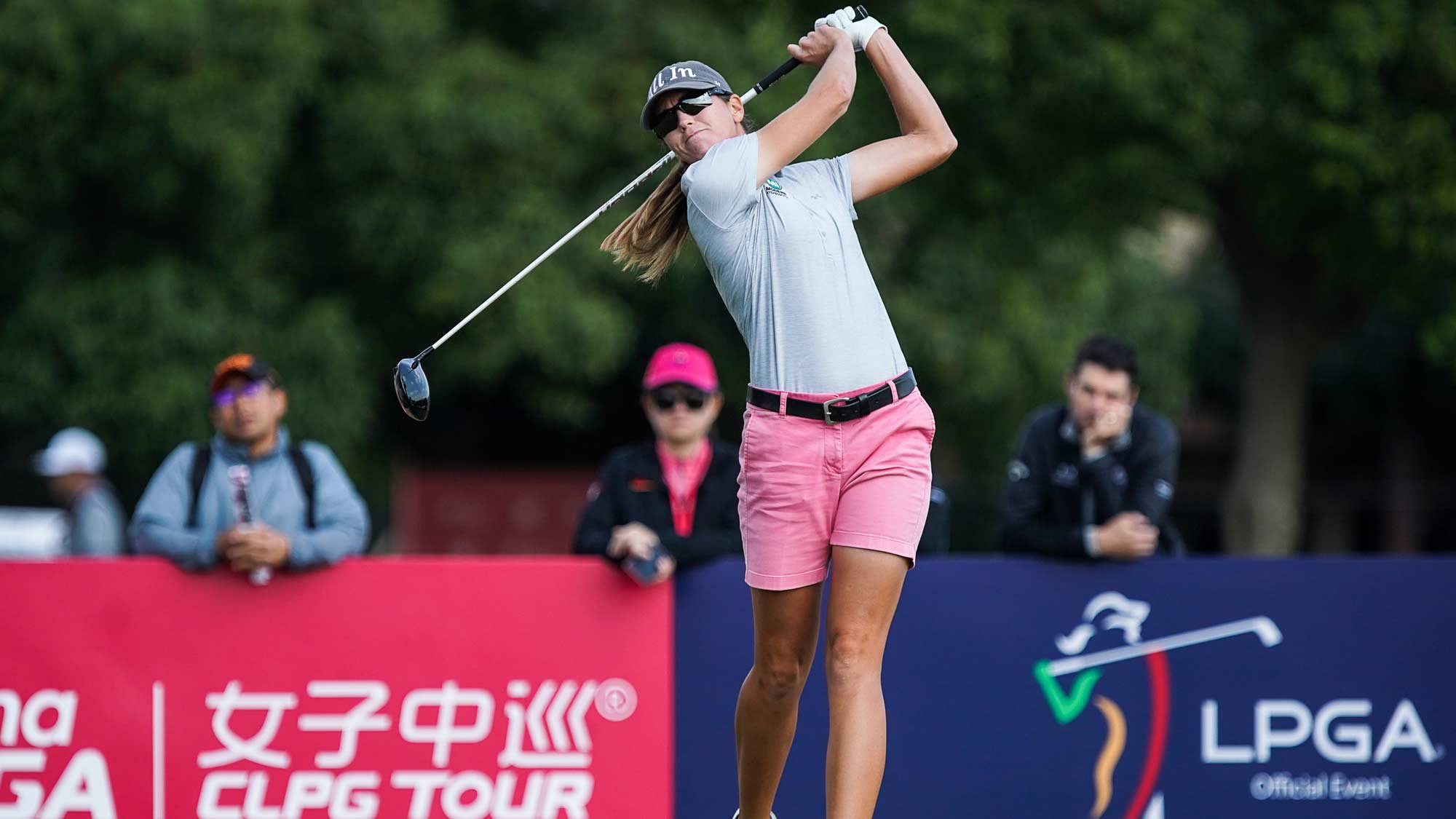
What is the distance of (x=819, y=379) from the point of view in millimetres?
4414

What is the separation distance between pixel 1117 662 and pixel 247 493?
3253 mm

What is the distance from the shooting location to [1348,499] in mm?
23547

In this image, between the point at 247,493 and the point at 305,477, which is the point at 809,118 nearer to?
the point at 305,477

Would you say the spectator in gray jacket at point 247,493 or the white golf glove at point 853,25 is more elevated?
the white golf glove at point 853,25

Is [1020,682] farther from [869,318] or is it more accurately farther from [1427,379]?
[1427,379]

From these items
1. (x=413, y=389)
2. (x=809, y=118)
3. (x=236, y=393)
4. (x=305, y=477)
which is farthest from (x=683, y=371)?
(x=809, y=118)

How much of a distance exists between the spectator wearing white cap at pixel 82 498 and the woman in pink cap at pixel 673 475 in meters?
4.09

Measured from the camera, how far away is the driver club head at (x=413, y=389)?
4895 millimetres

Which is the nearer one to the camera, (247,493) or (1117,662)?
(1117,662)

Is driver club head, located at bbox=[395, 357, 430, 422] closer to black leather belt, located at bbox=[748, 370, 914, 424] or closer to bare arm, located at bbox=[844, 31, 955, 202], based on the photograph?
black leather belt, located at bbox=[748, 370, 914, 424]

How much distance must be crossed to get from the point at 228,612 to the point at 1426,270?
32.2 feet

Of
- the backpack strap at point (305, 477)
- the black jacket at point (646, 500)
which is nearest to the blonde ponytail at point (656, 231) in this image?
the black jacket at point (646, 500)

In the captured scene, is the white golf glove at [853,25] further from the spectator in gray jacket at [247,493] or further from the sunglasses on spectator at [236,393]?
the sunglasses on spectator at [236,393]

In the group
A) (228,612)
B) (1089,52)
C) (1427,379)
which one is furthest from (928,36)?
(1427,379)
